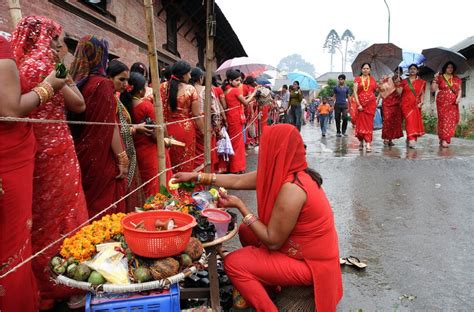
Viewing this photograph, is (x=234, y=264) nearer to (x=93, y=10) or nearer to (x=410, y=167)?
(x=410, y=167)

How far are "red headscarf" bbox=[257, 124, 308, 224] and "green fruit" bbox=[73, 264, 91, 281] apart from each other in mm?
1133

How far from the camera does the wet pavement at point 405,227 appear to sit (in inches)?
118

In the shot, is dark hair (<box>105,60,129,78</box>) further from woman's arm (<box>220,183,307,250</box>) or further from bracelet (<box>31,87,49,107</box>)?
woman's arm (<box>220,183,307,250</box>)

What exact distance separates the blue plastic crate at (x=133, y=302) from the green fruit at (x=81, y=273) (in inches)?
4.5

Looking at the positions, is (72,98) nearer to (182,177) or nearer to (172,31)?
(182,177)

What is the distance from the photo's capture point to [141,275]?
2012 millimetres

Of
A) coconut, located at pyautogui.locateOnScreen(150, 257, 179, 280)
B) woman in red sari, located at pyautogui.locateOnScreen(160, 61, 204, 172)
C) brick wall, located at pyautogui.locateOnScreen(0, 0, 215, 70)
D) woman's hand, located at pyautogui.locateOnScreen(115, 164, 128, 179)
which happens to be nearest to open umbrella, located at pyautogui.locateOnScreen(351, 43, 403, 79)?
brick wall, located at pyautogui.locateOnScreen(0, 0, 215, 70)

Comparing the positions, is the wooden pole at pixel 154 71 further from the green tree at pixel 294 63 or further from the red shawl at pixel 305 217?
the green tree at pixel 294 63

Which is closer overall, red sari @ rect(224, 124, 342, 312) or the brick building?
red sari @ rect(224, 124, 342, 312)

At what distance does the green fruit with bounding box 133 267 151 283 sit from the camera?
2.01m

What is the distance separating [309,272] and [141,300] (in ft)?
3.43

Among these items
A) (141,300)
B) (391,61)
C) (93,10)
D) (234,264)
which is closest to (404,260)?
(234,264)

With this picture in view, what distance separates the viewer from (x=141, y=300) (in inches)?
78.7

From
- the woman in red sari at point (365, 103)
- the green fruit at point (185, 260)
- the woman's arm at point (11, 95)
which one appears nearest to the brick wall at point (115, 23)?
the woman's arm at point (11, 95)
